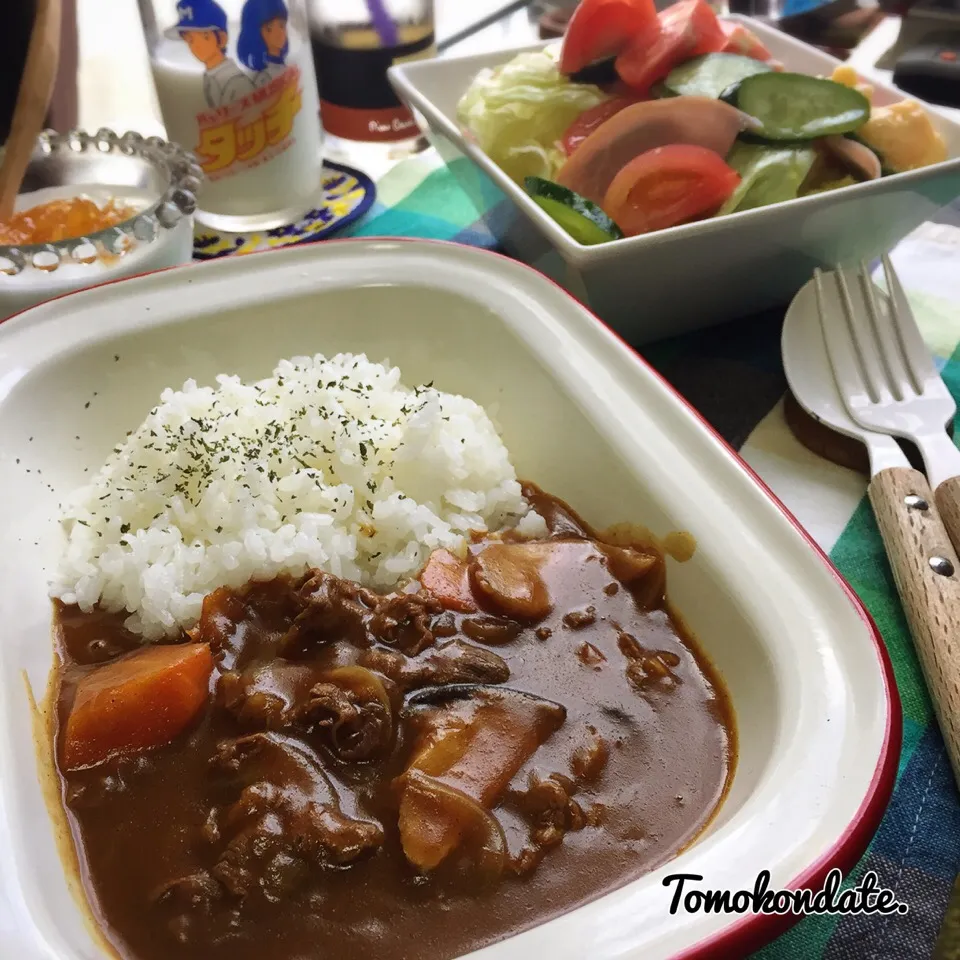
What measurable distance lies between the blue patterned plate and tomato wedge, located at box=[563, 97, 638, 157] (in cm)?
75

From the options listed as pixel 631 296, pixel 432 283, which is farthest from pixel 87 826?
pixel 631 296

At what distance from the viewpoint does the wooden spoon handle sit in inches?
64.3

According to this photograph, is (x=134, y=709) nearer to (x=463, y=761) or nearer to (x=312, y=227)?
(x=463, y=761)

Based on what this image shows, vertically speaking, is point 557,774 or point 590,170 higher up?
point 590,170

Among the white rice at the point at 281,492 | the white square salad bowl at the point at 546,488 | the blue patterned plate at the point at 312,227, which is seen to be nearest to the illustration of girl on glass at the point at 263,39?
the blue patterned plate at the point at 312,227

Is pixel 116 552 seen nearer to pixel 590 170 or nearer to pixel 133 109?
pixel 590 170

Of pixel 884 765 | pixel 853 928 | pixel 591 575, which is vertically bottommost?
pixel 853 928

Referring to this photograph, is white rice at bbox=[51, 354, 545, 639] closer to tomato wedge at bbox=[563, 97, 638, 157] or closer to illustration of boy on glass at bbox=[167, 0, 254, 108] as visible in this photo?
tomato wedge at bbox=[563, 97, 638, 157]

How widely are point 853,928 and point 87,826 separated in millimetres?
1102

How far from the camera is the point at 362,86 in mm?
3242

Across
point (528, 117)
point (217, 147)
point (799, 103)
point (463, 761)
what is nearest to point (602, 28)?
point (528, 117)

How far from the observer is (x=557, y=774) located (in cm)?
138

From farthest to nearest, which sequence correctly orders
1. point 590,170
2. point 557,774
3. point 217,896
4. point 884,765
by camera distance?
point 590,170
point 557,774
point 217,896
point 884,765

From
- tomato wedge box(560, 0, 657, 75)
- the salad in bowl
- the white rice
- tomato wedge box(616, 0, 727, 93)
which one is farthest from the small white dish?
tomato wedge box(616, 0, 727, 93)
